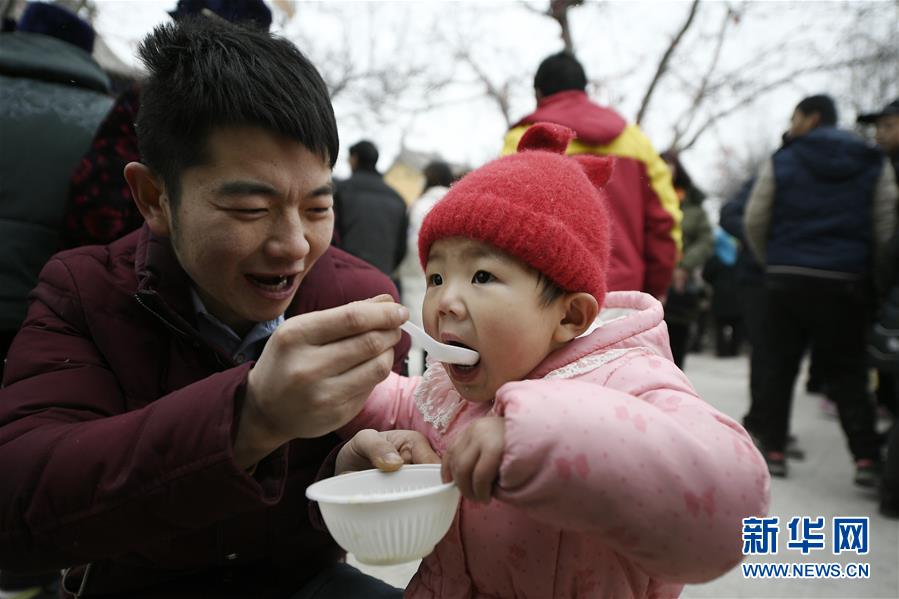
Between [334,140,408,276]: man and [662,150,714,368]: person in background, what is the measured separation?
84.5 inches

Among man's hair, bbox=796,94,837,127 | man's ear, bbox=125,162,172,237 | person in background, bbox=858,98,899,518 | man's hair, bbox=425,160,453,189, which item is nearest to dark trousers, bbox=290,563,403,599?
man's ear, bbox=125,162,172,237

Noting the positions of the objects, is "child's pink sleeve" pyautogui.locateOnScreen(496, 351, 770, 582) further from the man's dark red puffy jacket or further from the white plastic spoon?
the man's dark red puffy jacket

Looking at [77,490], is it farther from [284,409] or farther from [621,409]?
[621,409]

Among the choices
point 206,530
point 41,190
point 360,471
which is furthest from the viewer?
point 41,190

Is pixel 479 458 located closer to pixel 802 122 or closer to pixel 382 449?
pixel 382 449

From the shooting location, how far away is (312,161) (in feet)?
4.34

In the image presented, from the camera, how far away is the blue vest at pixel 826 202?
3779 millimetres

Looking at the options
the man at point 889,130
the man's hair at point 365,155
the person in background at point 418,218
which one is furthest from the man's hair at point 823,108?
the man's hair at point 365,155

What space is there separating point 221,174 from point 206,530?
707mm

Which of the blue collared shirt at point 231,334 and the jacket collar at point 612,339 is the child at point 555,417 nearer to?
the jacket collar at point 612,339

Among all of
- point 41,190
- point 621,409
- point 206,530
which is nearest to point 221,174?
point 206,530

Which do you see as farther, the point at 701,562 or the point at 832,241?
the point at 832,241

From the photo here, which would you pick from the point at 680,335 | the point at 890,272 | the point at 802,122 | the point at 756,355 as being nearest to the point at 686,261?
the point at 680,335

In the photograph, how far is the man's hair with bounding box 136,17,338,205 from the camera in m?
1.27
